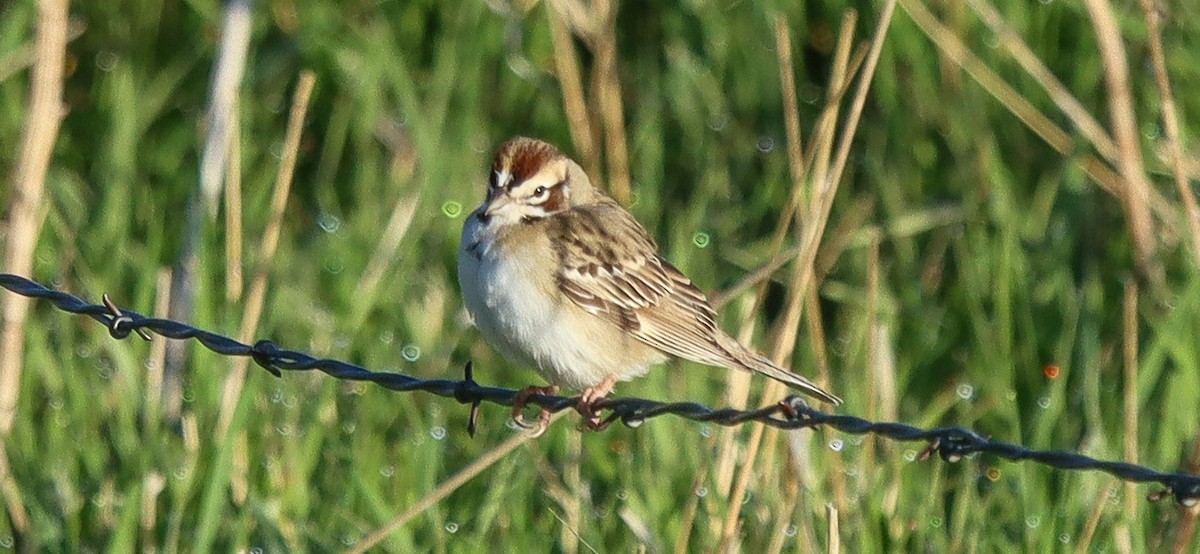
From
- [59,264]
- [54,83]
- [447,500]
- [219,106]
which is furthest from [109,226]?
[447,500]

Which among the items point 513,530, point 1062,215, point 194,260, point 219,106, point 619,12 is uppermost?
point 619,12

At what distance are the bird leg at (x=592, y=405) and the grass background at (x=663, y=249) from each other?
0.88 ft

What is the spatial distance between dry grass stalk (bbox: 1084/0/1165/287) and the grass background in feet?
0.44

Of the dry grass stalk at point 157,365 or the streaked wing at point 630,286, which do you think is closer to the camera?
the streaked wing at point 630,286

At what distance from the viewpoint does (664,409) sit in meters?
3.15

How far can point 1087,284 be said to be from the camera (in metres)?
5.39

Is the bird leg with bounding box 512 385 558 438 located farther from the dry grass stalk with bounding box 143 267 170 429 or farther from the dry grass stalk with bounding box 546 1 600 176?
the dry grass stalk with bounding box 546 1 600 176

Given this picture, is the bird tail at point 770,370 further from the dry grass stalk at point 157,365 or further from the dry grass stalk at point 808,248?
the dry grass stalk at point 157,365

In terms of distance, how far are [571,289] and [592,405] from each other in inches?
21.1

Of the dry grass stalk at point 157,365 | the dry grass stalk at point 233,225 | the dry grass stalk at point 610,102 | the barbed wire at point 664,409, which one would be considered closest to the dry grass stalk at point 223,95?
the dry grass stalk at point 157,365

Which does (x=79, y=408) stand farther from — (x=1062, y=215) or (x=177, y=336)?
(x=1062, y=215)

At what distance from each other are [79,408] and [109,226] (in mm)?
1083

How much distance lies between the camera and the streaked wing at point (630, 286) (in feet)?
13.7

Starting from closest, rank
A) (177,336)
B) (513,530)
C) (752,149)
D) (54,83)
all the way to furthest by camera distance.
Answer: (177,336) → (513,530) → (54,83) → (752,149)
